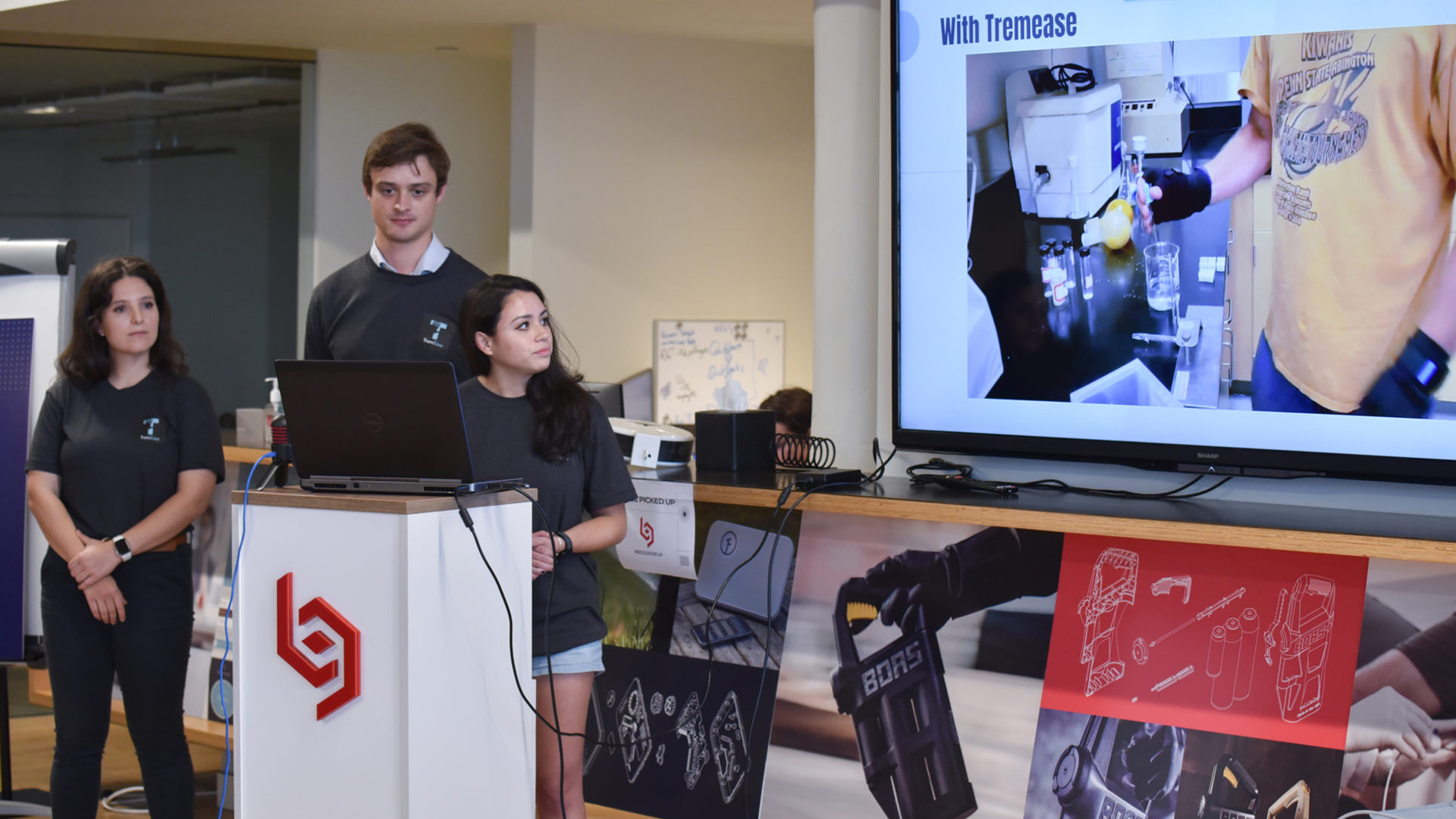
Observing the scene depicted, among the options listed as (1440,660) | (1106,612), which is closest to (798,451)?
(1106,612)

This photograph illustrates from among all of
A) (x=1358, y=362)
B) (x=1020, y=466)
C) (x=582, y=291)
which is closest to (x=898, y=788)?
(x=1020, y=466)

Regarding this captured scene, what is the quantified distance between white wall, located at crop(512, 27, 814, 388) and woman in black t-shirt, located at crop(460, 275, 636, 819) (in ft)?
10.6

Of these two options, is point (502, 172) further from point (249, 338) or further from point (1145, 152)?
point (1145, 152)

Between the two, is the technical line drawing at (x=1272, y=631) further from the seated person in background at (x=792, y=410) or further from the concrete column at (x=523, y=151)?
the concrete column at (x=523, y=151)

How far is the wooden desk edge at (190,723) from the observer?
3.87m

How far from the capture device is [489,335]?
2.38 m

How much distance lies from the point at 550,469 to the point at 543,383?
0.57 ft

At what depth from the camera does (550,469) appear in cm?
238

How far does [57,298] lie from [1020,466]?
266cm

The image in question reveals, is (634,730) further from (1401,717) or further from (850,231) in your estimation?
(1401,717)

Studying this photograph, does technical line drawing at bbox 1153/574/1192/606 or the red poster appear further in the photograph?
technical line drawing at bbox 1153/574/1192/606

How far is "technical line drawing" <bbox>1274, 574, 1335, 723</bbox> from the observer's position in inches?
94.3

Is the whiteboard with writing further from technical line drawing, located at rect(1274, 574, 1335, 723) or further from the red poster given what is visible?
technical line drawing, located at rect(1274, 574, 1335, 723)

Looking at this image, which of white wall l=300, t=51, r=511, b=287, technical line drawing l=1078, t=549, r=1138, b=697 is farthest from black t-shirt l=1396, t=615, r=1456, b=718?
white wall l=300, t=51, r=511, b=287
